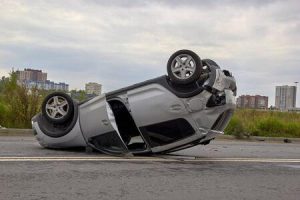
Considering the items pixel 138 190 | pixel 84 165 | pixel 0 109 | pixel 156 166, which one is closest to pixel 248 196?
pixel 138 190

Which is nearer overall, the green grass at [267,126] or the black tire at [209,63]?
the black tire at [209,63]

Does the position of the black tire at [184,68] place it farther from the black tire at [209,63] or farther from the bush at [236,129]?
the bush at [236,129]

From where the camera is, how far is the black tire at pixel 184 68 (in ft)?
26.6

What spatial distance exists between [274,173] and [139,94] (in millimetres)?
2533

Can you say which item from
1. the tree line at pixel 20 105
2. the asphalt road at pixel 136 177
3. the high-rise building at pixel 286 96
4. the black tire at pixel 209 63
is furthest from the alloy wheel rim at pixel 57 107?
the high-rise building at pixel 286 96

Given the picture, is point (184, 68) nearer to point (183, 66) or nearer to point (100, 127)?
point (183, 66)

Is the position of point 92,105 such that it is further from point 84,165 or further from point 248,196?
point 248,196

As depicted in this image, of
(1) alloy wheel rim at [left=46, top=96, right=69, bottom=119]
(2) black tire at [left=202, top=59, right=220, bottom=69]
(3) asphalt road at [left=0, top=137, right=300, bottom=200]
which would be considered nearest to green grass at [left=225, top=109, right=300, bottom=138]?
(2) black tire at [left=202, top=59, right=220, bottom=69]

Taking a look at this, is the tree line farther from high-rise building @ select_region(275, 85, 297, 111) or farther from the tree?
high-rise building @ select_region(275, 85, 297, 111)

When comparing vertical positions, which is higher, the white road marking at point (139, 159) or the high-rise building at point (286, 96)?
the high-rise building at point (286, 96)

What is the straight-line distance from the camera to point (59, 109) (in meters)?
8.90

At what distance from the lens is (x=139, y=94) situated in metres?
8.43

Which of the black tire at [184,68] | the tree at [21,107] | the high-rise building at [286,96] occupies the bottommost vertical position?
the tree at [21,107]

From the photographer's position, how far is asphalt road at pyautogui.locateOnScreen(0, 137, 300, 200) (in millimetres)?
5570
